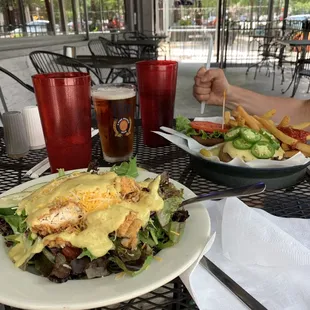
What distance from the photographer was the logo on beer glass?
1.00 m

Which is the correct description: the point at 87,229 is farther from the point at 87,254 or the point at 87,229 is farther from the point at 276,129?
the point at 276,129

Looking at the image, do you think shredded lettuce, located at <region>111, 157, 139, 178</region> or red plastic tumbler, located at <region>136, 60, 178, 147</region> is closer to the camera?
shredded lettuce, located at <region>111, 157, 139, 178</region>

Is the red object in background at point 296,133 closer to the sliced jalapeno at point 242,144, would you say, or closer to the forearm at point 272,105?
the sliced jalapeno at point 242,144

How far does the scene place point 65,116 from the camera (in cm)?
92

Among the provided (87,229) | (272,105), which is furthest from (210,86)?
(87,229)

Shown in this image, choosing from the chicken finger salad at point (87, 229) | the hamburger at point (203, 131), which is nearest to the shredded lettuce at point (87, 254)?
the chicken finger salad at point (87, 229)

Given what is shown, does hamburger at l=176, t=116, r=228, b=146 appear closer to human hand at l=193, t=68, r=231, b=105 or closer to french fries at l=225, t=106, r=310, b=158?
french fries at l=225, t=106, r=310, b=158

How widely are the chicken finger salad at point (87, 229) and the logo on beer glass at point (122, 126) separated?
39 centimetres

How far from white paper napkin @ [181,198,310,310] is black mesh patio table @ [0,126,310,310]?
0.23ft

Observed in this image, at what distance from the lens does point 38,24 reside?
14.3ft

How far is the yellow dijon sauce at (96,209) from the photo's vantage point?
0.53 m

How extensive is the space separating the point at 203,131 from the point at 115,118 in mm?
288

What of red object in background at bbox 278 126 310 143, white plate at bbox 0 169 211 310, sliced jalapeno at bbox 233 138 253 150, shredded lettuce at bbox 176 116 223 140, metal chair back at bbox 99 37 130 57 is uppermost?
sliced jalapeno at bbox 233 138 253 150

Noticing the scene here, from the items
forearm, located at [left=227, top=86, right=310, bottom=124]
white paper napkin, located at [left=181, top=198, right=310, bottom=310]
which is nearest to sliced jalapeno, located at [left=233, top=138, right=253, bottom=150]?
white paper napkin, located at [left=181, top=198, right=310, bottom=310]
